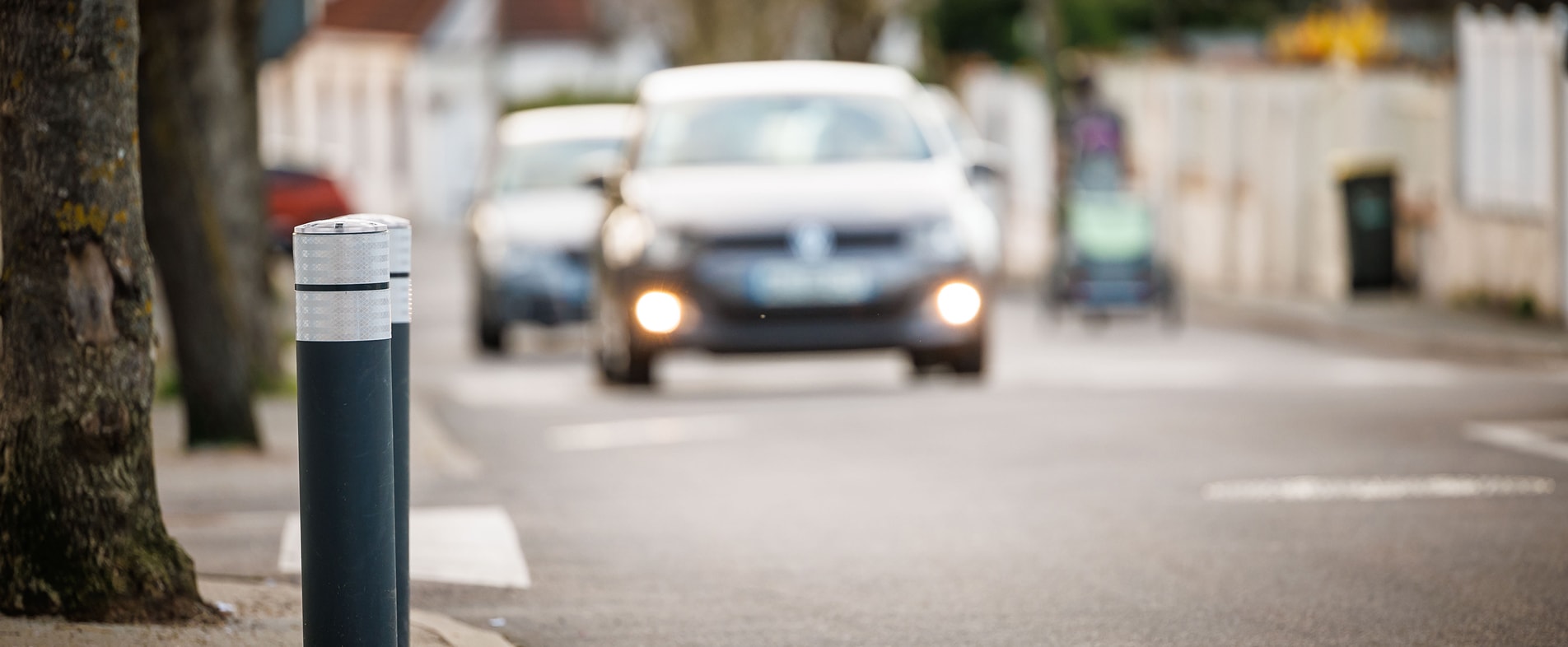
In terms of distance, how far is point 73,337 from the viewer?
6.89 m

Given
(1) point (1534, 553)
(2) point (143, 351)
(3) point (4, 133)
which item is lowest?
(1) point (1534, 553)

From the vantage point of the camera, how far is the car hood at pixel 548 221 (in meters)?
21.0

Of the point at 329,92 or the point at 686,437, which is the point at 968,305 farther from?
the point at 329,92

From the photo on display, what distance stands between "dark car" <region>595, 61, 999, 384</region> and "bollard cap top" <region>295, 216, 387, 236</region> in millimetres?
8318

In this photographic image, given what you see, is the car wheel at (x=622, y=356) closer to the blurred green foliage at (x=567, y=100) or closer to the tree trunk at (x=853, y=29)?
the tree trunk at (x=853, y=29)

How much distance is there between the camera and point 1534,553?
8.43 metres

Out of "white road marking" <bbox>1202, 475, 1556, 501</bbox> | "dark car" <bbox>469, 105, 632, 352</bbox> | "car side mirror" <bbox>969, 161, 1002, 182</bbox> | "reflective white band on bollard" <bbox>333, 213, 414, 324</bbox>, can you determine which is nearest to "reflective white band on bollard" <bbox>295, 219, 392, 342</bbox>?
"reflective white band on bollard" <bbox>333, 213, 414, 324</bbox>

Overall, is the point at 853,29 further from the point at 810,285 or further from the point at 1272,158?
the point at 810,285

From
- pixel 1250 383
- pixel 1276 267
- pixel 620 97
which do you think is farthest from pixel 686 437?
pixel 620 97

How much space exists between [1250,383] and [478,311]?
7.18m

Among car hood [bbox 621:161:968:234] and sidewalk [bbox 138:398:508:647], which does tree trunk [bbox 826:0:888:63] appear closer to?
sidewalk [bbox 138:398:508:647]

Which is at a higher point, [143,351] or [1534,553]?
[143,351]

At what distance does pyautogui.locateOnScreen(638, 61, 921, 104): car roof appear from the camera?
15.6 m

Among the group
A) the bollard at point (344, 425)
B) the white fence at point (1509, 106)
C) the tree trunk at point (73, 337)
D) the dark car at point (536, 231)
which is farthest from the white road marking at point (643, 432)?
the white fence at point (1509, 106)
